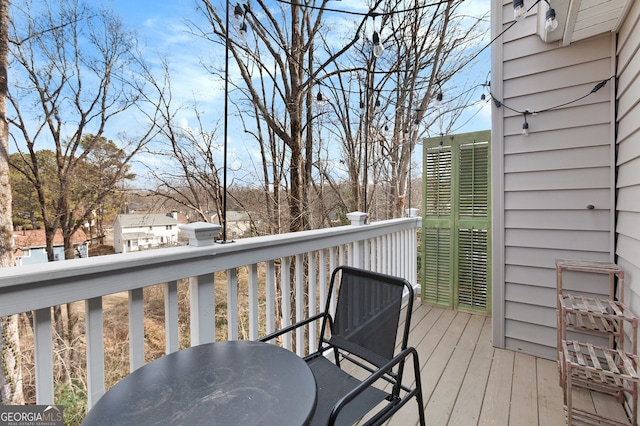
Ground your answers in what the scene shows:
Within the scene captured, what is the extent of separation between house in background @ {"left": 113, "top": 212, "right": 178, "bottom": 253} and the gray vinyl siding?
184 inches

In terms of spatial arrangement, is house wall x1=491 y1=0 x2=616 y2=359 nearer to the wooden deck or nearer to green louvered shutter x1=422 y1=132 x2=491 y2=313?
the wooden deck

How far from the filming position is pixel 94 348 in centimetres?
106

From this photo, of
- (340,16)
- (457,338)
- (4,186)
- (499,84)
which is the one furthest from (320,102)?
(4,186)

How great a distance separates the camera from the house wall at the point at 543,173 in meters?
2.14

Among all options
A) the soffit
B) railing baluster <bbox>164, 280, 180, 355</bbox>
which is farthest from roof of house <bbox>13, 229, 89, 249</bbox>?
the soffit

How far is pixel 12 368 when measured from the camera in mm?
3219

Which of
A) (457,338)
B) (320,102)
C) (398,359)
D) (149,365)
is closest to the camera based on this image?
(149,365)

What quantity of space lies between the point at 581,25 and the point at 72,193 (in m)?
6.46

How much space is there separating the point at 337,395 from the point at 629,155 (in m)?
2.18

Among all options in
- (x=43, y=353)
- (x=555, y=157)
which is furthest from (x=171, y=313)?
(x=555, y=157)

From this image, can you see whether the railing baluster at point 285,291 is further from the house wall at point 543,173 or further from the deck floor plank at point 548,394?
the house wall at point 543,173

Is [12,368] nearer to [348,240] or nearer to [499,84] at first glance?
[348,240]

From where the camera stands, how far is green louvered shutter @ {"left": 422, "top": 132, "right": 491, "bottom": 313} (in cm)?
313

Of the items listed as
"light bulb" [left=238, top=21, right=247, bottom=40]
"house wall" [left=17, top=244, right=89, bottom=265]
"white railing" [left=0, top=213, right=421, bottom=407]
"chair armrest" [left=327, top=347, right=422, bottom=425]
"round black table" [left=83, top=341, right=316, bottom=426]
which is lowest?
"house wall" [left=17, top=244, right=89, bottom=265]
